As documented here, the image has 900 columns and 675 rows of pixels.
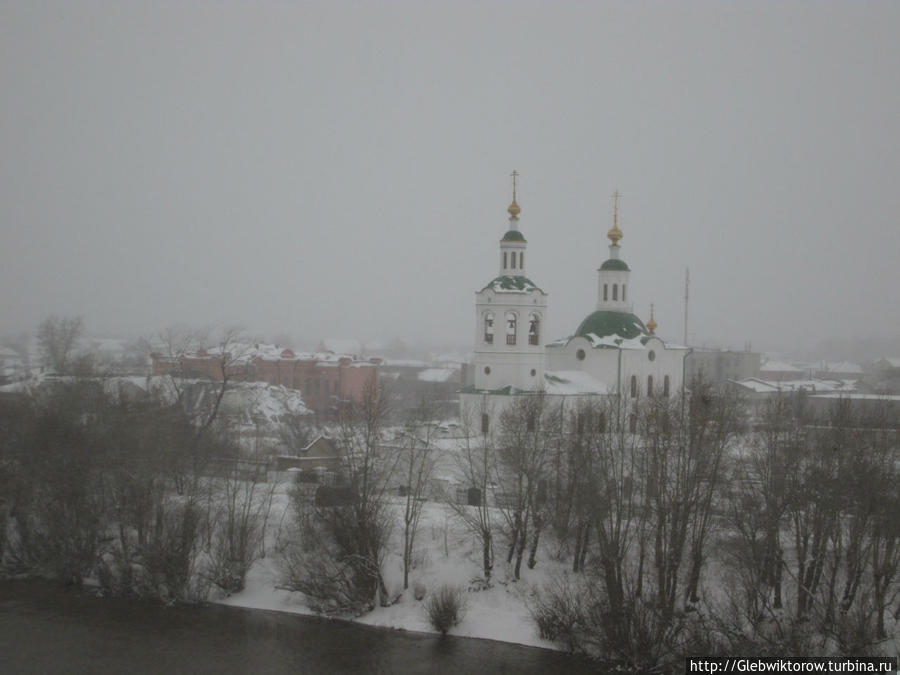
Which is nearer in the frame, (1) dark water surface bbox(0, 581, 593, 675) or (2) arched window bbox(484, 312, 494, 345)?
(1) dark water surface bbox(0, 581, 593, 675)


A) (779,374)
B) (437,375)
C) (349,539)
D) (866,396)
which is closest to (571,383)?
(349,539)

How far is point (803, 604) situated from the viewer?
61.7 ft

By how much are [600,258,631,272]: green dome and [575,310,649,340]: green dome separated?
190cm

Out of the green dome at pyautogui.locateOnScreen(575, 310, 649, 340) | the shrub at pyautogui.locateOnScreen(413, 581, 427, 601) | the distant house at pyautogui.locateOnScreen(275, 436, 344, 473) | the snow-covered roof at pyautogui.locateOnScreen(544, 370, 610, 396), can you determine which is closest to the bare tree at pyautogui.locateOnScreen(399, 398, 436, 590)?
the shrub at pyautogui.locateOnScreen(413, 581, 427, 601)

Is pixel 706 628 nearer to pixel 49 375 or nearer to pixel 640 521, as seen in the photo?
pixel 640 521

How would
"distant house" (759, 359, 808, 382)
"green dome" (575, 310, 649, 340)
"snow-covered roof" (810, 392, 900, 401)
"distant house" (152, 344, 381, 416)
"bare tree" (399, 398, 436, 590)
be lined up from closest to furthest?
"bare tree" (399, 398, 436, 590) < "snow-covered roof" (810, 392, 900, 401) < "green dome" (575, 310, 649, 340) < "distant house" (152, 344, 381, 416) < "distant house" (759, 359, 808, 382)

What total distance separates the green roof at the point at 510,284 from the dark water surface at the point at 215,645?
51.3 feet

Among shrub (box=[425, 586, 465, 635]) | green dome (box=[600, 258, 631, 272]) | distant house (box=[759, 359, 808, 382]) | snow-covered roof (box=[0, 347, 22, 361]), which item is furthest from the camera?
distant house (box=[759, 359, 808, 382])

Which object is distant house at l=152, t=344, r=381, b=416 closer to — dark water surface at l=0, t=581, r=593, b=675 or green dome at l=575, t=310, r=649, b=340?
green dome at l=575, t=310, r=649, b=340

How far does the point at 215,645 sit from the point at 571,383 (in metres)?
18.6

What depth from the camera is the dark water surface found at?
18234mm

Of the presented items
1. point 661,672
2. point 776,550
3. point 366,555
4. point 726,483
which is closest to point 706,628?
point 661,672

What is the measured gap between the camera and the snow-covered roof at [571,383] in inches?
1316

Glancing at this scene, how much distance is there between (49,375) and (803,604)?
1791 inches
